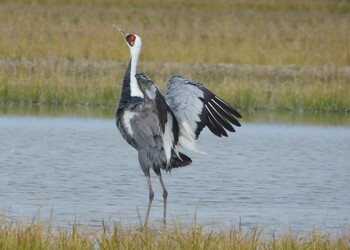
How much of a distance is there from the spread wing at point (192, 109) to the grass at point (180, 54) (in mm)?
8901

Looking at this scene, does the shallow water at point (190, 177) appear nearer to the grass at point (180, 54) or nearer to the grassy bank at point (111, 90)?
the grassy bank at point (111, 90)

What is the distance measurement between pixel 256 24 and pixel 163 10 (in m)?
7.92

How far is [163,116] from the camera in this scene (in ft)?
31.1

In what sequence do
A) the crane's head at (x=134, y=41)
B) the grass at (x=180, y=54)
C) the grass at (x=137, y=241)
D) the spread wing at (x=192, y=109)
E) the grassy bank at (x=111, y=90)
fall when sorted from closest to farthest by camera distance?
the grass at (x=137, y=241) → the spread wing at (x=192, y=109) → the crane's head at (x=134, y=41) → the grassy bank at (x=111, y=90) → the grass at (x=180, y=54)

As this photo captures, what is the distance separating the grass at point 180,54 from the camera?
63.3 feet

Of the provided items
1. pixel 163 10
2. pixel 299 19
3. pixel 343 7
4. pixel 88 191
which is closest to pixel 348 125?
pixel 88 191

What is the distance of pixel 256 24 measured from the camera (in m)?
37.3

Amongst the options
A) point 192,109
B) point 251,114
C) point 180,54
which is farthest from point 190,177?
point 180,54

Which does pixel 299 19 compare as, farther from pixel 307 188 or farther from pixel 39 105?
pixel 307 188

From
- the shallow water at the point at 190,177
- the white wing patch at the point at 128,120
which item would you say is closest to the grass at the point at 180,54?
the shallow water at the point at 190,177

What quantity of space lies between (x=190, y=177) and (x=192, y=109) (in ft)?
10.2

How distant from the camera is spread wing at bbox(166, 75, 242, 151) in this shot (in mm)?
9797

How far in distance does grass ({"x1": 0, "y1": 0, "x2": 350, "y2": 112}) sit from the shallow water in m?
1.38

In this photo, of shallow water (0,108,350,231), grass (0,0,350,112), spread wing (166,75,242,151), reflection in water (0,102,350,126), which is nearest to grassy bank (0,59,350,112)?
grass (0,0,350,112)
